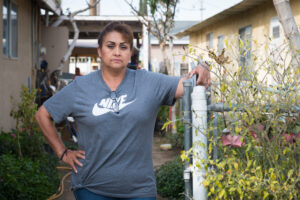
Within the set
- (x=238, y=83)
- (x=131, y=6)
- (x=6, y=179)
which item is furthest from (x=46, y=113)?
(x=131, y=6)

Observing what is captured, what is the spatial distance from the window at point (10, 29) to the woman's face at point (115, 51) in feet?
21.2

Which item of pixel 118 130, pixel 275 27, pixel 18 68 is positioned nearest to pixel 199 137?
pixel 118 130

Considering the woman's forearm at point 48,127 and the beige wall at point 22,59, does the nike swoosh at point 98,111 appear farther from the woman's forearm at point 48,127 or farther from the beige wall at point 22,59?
the beige wall at point 22,59

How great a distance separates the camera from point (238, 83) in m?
2.18

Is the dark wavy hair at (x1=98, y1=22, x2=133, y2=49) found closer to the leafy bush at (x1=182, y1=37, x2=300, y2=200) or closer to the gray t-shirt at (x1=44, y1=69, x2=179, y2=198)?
the gray t-shirt at (x1=44, y1=69, x2=179, y2=198)

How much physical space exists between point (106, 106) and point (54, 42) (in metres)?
12.3

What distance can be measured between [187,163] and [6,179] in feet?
10.6

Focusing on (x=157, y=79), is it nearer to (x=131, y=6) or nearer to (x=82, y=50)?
(x=131, y=6)

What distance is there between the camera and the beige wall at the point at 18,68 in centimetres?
854

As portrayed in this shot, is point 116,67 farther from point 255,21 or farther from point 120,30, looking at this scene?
point 255,21

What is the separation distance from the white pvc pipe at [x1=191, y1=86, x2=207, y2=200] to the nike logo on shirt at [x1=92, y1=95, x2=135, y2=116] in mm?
477

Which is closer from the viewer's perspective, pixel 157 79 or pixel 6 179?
pixel 157 79

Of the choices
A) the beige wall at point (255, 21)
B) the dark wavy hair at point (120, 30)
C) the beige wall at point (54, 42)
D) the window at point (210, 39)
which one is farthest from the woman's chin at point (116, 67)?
the window at point (210, 39)

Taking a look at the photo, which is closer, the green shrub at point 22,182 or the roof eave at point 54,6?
the green shrub at point 22,182
